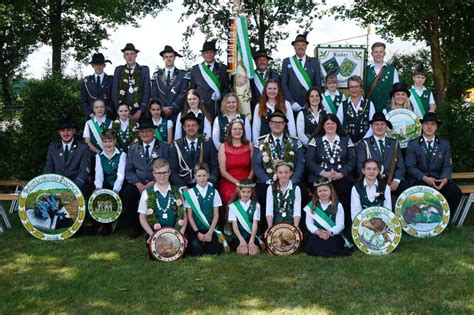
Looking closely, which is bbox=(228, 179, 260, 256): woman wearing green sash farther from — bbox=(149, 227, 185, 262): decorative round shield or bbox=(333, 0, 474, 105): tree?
bbox=(333, 0, 474, 105): tree

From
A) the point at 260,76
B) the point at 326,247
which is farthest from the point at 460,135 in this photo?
the point at 326,247

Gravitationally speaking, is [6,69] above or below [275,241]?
above

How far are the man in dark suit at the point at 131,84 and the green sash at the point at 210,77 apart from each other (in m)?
0.81

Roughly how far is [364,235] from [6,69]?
26.0m

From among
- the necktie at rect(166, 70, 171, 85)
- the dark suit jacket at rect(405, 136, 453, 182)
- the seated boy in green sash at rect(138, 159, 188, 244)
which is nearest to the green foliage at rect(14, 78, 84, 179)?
the necktie at rect(166, 70, 171, 85)

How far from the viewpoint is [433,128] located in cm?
659

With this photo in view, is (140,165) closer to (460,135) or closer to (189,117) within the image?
(189,117)

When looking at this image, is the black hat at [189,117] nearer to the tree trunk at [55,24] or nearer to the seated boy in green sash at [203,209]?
the seated boy in green sash at [203,209]

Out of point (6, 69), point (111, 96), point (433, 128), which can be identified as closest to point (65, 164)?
Result: point (111, 96)

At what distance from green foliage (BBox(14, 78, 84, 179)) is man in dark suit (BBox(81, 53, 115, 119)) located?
2.65 feet

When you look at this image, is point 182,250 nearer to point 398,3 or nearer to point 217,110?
point 217,110

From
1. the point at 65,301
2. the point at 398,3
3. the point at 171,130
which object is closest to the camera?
the point at 65,301

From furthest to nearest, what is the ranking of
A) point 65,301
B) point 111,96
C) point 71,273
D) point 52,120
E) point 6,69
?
point 6,69 → point 52,120 → point 111,96 → point 71,273 → point 65,301

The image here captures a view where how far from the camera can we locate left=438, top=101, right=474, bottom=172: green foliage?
30.5 ft
